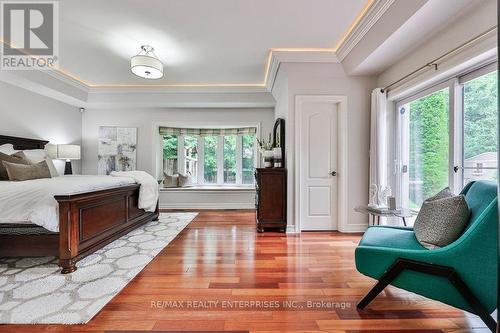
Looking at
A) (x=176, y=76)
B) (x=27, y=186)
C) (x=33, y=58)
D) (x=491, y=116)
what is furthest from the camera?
(x=176, y=76)

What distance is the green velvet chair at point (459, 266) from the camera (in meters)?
1.31

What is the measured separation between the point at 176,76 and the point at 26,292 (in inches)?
145

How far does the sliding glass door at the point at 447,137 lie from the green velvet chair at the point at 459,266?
740 millimetres

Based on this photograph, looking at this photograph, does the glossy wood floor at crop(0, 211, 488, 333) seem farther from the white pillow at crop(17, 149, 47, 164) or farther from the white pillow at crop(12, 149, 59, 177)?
the white pillow at crop(17, 149, 47, 164)

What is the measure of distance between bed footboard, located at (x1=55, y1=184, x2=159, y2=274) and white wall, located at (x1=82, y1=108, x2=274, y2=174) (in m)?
2.26

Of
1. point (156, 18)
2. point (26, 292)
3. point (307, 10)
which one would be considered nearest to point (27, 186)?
point (26, 292)

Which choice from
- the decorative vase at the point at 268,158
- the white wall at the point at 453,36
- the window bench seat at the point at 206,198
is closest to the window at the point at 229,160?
the window bench seat at the point at 206,198

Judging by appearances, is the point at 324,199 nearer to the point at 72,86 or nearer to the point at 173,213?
the point at 173,213

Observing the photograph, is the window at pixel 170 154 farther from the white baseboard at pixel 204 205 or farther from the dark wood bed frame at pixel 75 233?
the dark wood bed frame at pixel 75 233

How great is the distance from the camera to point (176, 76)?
14.4 feet

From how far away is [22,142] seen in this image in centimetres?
393

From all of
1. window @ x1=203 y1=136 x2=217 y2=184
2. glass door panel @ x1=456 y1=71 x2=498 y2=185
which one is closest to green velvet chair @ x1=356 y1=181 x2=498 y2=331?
glass door panel @ x1=456 y1=71 x2=498 y2=185

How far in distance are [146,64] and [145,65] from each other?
23mm

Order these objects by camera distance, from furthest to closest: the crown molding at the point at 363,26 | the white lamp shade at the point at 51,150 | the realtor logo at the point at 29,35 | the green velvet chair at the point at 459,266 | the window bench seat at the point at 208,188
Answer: the window bench seat at the point at 208,188
the white lamp shade at the point at 51,150
the realtor logo at the point at 29,35
the crown molding at the point at 363,26
the green velvet chair at the point at 459,266
